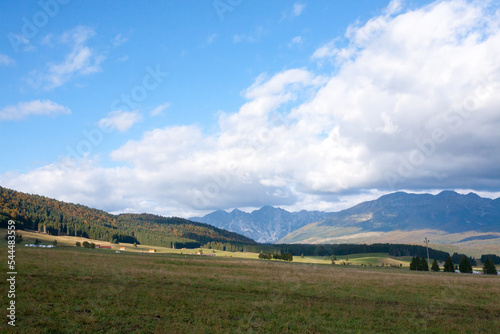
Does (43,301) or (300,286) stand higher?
(43,301)

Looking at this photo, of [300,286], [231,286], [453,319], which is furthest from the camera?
[300,286]

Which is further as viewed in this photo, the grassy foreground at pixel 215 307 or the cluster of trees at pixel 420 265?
the cluster of trees at pixel 420 265

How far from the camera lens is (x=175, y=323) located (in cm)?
1539

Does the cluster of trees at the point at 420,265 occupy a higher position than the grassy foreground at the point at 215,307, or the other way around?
the grassy foreground at the point at 215,307

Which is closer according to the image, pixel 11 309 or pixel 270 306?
pixel 11 309

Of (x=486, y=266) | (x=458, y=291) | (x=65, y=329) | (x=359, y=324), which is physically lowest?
(x=486, y=266)

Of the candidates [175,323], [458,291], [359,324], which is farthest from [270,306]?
[458,291]

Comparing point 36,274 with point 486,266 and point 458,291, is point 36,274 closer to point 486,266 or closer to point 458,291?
point 458,291

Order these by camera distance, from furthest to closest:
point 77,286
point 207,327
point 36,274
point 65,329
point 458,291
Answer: point 458,291, point 36,274, point 77,286, point 207,327, point 65,329

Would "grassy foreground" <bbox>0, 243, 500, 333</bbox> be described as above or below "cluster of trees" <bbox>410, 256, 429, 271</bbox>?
above

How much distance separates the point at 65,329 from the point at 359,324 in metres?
15.4

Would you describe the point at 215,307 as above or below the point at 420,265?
above

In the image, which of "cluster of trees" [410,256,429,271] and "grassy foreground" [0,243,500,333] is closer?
"grassy foreground" [0,243,500,333]

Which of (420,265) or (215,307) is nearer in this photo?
(215,307)
